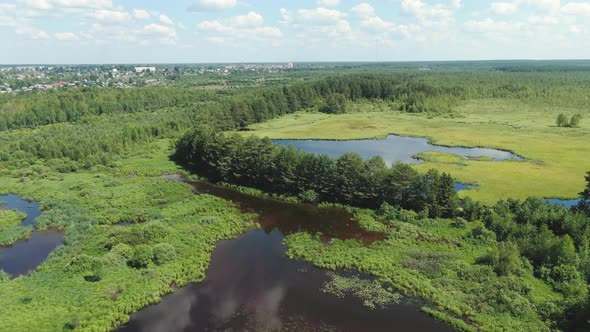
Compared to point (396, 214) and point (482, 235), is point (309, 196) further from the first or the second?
point (482, 235)

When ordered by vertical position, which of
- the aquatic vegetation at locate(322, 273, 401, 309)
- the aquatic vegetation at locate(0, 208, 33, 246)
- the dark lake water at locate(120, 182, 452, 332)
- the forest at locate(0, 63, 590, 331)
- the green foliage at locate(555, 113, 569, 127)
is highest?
the green foliage at locate(555, 113, 569, 127)

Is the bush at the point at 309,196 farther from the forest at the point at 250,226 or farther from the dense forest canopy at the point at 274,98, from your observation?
the dense forest canopy at the point at 274,98

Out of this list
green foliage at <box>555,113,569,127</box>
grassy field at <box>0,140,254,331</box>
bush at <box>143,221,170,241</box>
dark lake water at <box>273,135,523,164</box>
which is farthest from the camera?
green foliage at <box>555,113,569,127</box>

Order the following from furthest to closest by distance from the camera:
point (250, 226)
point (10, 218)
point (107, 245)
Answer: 1. point (10, 218)
2. point (250, 226)
3. point (107, 245)

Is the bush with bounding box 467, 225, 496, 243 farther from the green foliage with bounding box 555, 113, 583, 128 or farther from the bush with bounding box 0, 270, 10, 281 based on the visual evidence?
the green foliage with bounding box 555, 113, 583, 128

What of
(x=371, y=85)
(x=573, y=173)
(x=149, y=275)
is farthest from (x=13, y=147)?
(x=371, y=85)

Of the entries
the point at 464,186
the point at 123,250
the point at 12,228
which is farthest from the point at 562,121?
the point at 12,228

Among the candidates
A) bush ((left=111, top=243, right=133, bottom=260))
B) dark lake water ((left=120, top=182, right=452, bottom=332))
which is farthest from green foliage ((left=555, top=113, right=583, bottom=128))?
bush ((left=111, top=243, right=133, bottom=260))
